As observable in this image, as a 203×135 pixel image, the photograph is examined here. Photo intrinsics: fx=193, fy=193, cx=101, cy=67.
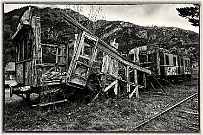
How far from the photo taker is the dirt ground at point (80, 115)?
16.2 ft

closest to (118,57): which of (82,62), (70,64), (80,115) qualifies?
(82,62)

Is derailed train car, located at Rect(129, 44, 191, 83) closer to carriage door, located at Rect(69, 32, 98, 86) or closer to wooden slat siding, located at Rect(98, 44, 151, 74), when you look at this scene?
wooden slat siding, located at Rect(98, 44, 151, 74)

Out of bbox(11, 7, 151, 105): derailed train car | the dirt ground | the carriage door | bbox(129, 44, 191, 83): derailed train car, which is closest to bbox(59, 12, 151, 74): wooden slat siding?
bbox(11, 7, 151, 105): derailed train car

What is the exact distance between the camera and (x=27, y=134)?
485 cm

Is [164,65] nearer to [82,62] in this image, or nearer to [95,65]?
[95,65]

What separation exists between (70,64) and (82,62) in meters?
0.37

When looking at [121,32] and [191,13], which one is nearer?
[191,13]

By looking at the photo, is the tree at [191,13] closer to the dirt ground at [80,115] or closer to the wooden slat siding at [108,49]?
the dirt ground at [80,115]

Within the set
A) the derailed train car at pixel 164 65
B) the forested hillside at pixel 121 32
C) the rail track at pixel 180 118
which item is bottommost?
the rail track at pixel 180 118

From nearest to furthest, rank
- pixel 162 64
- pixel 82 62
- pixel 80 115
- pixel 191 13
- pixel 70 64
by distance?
pixel 191 13 → pixel 80 115 → pixel 70 64 → pixel 82 62 → pixel 162 64

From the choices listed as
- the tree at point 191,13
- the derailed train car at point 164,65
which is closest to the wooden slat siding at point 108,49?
the derailed train car at point 164,65

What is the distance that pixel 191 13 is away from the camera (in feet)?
17.1

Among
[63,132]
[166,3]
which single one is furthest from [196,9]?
[63,132]

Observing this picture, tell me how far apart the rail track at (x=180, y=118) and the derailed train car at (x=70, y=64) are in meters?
1.52
